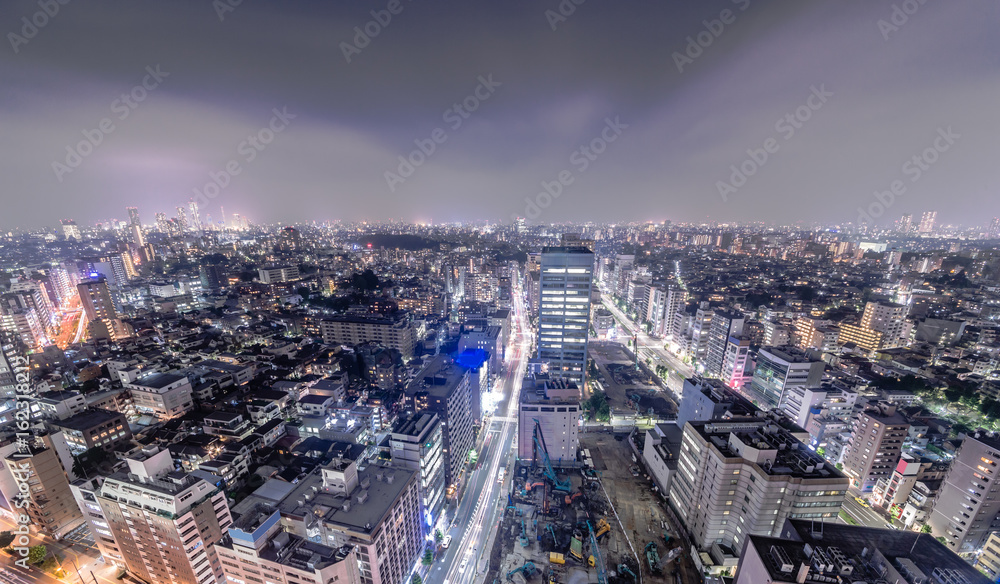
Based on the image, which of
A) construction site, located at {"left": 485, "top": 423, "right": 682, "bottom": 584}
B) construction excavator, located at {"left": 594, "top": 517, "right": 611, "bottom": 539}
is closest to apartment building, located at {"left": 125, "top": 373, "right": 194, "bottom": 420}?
construction site, located at {"left": 485, "top": 423, "right": 682, "bottom": 584}

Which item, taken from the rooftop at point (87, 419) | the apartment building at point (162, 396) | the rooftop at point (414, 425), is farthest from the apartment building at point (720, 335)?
the rooftop at point (87, 419)

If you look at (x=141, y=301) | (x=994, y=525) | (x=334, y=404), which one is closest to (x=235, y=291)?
(x=141, y=301)

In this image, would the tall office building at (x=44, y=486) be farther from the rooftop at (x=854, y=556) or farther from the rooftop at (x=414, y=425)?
the rooftop at (x=854, y=556)

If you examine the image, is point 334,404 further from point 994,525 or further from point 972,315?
point 972,315

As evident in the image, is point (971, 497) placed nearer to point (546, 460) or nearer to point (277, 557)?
point (546, 460)

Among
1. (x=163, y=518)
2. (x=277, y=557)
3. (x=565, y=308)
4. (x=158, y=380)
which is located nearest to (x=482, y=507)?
(x=277, y=557)
